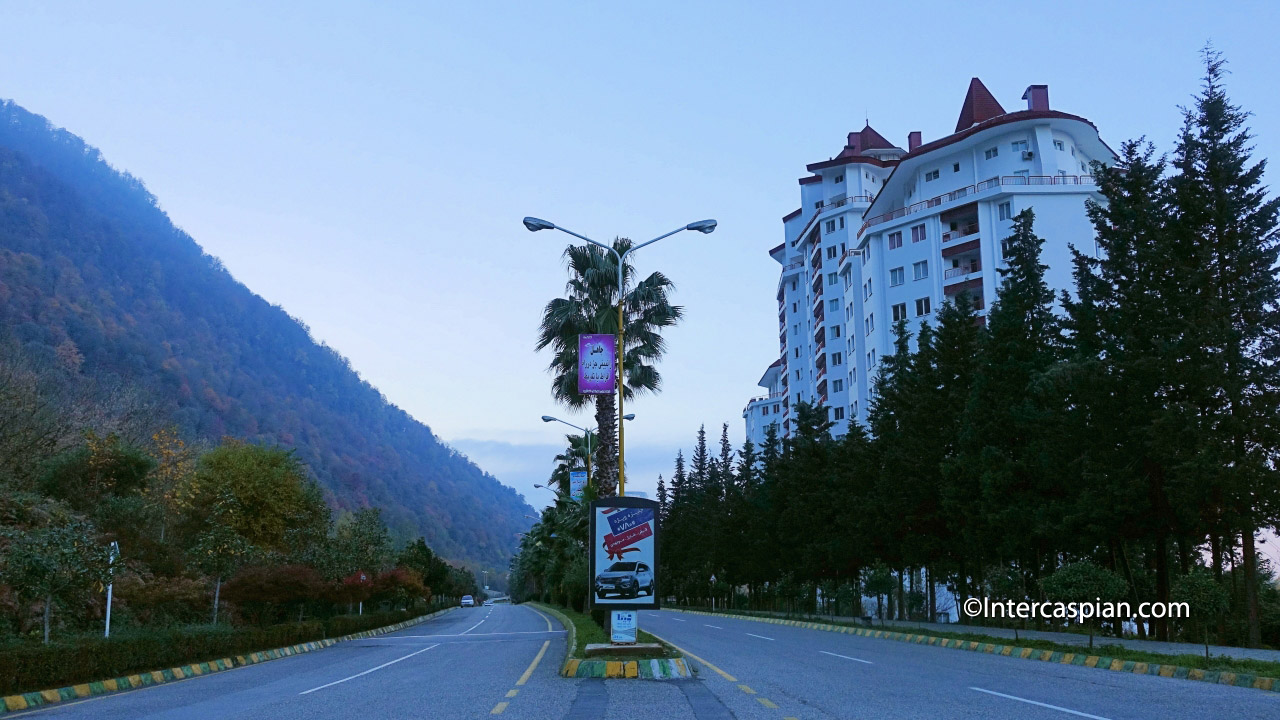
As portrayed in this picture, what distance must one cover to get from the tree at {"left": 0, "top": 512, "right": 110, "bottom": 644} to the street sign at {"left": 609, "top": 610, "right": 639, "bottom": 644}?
422 inches

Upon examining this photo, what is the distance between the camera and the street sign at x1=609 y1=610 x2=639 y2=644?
19.1 meters

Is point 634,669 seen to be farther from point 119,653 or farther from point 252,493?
point 252,493

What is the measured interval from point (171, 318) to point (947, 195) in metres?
170

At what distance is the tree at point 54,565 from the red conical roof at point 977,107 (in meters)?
64.2

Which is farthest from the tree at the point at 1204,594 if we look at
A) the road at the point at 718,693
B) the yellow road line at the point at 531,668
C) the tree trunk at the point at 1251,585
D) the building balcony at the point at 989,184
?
the building balcony at the point at 989,184

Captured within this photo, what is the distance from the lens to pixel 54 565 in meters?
19.9

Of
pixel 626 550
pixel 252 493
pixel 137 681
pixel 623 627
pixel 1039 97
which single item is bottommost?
pixel 137 681

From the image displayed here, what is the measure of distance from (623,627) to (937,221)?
52836 millimetres

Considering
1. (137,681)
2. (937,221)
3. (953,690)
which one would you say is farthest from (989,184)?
(137,681)

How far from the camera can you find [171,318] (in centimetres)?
19388

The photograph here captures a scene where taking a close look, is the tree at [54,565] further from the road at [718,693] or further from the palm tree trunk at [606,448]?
the palm tree trunk at [606,448]

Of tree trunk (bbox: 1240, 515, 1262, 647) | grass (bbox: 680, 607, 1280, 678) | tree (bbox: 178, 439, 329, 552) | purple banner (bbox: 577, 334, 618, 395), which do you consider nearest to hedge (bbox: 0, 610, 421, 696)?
purple banner (bbox: 577, 334, 618, 395)

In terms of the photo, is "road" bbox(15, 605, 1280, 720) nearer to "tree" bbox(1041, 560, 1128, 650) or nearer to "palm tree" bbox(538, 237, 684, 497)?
"tree" bbox(1041, 560, 1128, 650)

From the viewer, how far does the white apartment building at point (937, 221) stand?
202 ft
